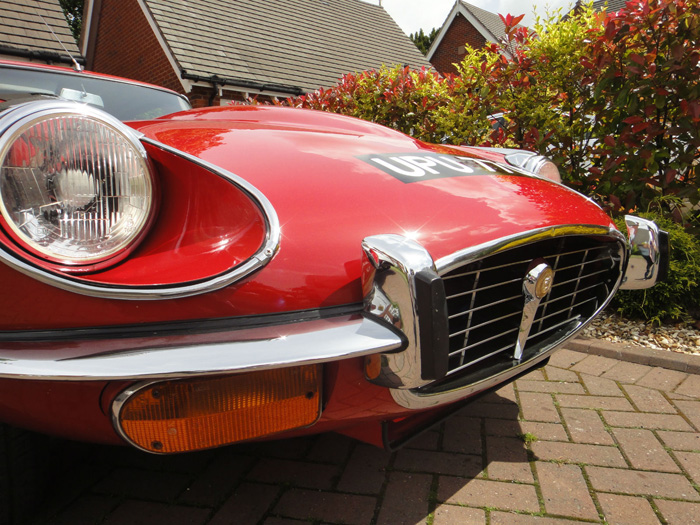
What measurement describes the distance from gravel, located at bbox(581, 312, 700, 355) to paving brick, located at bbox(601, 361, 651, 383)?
10.2 inches

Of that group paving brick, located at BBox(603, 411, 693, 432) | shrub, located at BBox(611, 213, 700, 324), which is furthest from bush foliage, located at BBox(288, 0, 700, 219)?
paving brick, located at BBox(603, 411, 693, 432)

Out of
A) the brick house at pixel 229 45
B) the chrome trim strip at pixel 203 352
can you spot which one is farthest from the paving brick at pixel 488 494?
the brick house at pixel 229 45

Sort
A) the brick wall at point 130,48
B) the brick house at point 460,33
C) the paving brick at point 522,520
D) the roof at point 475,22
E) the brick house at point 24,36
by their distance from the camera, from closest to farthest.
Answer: the paving brick at point 522,520, the brick house at point 24,36, the brick wall at point 130,48, the roof at point 475,22, the brick house at point 460,33

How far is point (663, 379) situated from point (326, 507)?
191cm

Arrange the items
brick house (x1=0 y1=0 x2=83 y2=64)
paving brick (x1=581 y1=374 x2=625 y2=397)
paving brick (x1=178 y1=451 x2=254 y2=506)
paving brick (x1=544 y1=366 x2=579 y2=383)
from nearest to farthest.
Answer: paving brick (x1=178 y1=451 x2=254 y2=506), paving brick (x1=581 y1=374 x2=625 y2=397), paving brick (x1=544 y1=366 x2=579 y2=383), brick house (x1=0 y1=0 x2=83 y2=64)

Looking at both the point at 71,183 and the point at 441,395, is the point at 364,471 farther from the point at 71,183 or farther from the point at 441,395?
the point at 71,183

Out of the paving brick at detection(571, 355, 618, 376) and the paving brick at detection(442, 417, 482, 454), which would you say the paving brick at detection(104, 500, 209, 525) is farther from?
the paving brick at detection(571, 355, 618, 376)

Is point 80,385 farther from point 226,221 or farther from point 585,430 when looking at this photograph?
point 585,430

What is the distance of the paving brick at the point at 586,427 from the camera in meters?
1.89

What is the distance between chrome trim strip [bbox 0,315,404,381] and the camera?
3.14ft

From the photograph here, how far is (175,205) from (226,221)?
15 centimetres

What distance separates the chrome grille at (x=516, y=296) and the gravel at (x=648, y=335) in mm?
1115

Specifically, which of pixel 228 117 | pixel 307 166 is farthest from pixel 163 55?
pixel 307 166

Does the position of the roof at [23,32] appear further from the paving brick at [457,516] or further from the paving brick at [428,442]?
the paving brick at [457,516]
